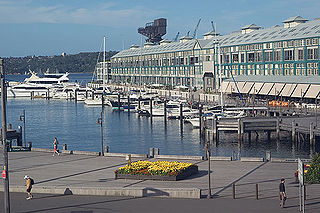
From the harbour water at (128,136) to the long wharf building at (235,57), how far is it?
64.0ft

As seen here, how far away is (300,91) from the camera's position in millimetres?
87688

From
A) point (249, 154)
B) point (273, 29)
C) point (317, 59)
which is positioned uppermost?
point (273, 29)

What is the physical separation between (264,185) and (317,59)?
215 ft

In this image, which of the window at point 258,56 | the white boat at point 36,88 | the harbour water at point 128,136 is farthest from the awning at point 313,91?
the white boat at point 36,88

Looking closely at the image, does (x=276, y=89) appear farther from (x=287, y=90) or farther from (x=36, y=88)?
(x=36, y=88)

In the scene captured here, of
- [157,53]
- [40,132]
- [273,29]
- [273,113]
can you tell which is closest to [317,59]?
[273,113]

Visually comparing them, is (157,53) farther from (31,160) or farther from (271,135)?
(31,160)

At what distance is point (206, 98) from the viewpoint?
10494cm

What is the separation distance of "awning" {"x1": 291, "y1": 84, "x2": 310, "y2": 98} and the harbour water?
18.8 metres

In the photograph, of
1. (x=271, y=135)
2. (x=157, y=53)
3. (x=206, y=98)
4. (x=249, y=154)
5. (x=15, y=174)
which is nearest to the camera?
(x=15, y=174)

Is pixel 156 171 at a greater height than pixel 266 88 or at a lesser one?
lesser

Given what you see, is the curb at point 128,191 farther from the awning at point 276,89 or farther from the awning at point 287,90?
the awning at point 276,89

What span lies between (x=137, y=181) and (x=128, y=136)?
4609cm

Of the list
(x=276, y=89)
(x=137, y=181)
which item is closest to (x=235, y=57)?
(x=276, y=89)
